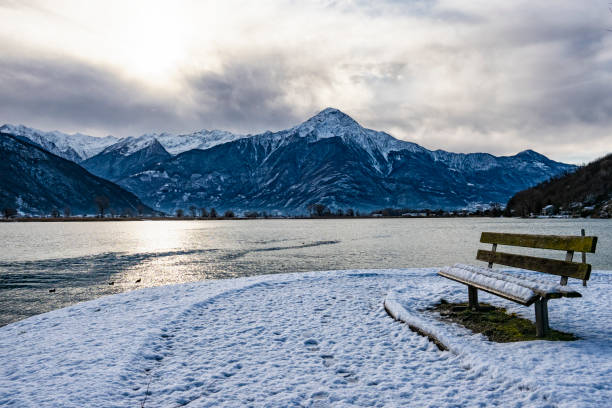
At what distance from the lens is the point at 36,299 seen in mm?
18109

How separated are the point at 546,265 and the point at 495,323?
1.99 m

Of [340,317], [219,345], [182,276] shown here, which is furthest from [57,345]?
[182,276]

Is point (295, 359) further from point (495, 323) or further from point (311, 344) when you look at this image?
point (495, 323)

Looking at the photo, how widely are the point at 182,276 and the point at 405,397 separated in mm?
22891

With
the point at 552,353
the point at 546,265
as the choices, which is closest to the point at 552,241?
the point at 546,265

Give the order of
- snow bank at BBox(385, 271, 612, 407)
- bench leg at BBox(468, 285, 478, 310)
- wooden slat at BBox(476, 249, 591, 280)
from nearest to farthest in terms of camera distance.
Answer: snow bank at BBox(385, 271, 612, 407)
wooden slat at BBox(476, 249, 591, 280)
bench leg at BBox(468, 285, 478, 310)

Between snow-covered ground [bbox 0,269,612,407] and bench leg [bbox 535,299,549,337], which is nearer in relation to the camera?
snow-covered ground [bbox 0,269,612,407]

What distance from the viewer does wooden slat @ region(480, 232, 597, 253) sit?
845cm

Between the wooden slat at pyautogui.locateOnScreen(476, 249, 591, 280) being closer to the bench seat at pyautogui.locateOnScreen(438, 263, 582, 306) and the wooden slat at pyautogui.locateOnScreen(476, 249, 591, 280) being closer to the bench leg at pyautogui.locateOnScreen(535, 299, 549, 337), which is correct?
the bench seat at pyautogui.locateOnScreen(438, 263, 582, 306)

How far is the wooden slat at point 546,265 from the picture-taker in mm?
7805

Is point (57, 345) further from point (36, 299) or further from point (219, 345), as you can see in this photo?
point (36, 299)

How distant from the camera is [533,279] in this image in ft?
25.6

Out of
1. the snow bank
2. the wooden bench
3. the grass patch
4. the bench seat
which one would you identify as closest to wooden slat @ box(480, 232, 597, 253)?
the wooden bench

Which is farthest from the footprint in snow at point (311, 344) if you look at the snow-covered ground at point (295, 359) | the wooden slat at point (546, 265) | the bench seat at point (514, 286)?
the wooden slat at point (546, 265)
